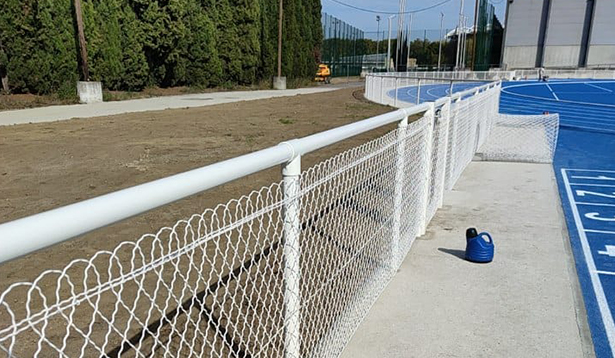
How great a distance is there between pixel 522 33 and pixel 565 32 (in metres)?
4.51

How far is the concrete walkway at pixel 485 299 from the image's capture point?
2.98 metres

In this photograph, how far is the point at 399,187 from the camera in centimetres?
374

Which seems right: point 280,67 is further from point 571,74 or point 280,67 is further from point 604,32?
point 604,32

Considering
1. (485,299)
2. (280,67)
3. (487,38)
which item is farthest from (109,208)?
(487,38)

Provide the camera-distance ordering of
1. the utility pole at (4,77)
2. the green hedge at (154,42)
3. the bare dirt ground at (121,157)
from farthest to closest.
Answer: the green hedge at (154,42)
the utility pole at (4,77)
the bare dirt ground at (121,157)

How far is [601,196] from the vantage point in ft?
21.2

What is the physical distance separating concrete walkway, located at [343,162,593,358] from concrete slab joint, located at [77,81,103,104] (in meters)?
16.9

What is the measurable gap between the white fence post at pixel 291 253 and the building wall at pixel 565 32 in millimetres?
60993

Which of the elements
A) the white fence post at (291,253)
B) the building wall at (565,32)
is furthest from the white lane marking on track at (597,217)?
the building wall at (565,32)

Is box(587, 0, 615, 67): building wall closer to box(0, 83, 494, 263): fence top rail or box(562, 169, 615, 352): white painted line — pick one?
box(562, 169, 615, 352): white painted line

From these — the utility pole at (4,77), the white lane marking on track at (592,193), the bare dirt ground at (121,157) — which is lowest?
the white lane marking on track at (592,193)

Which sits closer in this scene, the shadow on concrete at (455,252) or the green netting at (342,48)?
the shadow on concrete at (455,252)

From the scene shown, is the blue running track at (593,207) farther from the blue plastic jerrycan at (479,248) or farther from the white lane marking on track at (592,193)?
the blue plastic jerrycan at (479,248)

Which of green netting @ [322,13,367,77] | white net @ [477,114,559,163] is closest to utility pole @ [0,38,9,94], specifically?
white net @ [477,114,559,163]
